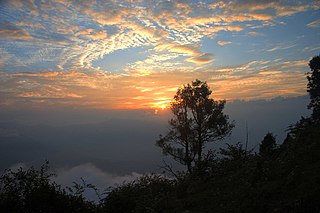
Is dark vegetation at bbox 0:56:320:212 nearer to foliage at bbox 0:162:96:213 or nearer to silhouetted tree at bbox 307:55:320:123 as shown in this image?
foliage at bbox 0:162:96:213

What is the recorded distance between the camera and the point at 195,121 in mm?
24203

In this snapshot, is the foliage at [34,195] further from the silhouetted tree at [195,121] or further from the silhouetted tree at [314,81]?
the silhouetted tree at [314,81]

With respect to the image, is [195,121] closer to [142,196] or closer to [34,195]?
[142,196]

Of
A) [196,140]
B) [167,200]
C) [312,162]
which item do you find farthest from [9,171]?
[196,140]

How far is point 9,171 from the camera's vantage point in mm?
11141

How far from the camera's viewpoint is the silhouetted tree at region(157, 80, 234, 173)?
79.2 ft

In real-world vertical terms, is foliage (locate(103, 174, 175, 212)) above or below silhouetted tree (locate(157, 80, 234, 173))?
below

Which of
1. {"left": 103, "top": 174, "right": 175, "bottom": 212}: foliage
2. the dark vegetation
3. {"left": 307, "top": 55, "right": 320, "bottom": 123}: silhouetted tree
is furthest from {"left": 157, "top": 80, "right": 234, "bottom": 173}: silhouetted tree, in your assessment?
{"left": 307, "top": 55, "right": 320, "bottom": 123}: silhouetted tree

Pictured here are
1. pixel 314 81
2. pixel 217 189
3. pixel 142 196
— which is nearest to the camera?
pixel 217 189

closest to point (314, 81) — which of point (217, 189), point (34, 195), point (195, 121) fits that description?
point (195, 121)

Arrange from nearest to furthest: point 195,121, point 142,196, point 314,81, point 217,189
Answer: point 217,189 → point 142,196 → point 195,121 → point 314,81

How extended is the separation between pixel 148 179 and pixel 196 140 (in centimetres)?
893

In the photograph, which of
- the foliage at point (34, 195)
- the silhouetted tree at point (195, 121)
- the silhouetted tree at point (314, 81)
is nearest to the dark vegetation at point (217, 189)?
the foliage at point (34, 195)

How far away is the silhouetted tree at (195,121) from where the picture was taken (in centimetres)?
2412
